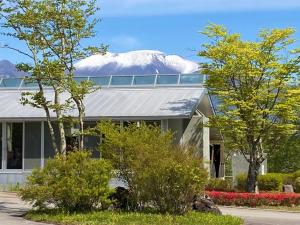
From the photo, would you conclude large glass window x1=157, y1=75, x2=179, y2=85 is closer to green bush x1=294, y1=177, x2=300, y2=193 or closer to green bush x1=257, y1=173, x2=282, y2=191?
green bush x1=257, y1=173, x2=282, y2=191

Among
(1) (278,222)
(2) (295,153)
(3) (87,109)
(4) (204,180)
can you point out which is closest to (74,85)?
(4) (204,180)

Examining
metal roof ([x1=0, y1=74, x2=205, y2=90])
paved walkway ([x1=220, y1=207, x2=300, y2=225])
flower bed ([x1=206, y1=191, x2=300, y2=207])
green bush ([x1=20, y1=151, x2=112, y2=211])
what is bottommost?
paved walkway ([x1=220, y1=207, x2=300, y2=225])

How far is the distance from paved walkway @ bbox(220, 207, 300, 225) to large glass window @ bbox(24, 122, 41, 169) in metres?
10.0

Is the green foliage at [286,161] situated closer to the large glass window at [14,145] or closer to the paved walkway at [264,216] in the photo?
the large glass window at [14,145]

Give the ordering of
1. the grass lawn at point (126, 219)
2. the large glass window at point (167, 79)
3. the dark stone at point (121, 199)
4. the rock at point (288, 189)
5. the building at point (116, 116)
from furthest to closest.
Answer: the large glass window at point (167, 79), the building at point (116, 116), the rock at point (288, 189), the dark stone at point (121, 199), the grass lawn at point (126, 219)

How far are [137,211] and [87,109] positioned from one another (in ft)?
37.7

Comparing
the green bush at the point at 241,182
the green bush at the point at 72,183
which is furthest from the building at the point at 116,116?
the green bush at the point at 72,183

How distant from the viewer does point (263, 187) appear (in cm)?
2736

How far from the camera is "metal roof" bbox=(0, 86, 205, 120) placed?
85.9 feet

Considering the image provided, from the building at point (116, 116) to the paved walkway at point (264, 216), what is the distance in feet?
18.9

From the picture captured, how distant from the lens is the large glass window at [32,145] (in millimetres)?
27453

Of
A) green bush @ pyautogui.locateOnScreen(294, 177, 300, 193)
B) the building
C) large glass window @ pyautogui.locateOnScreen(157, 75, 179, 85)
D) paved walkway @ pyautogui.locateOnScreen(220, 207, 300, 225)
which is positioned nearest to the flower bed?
paved walkway @ pyautogui.locateOnScreen(220, 207, 300, 225)

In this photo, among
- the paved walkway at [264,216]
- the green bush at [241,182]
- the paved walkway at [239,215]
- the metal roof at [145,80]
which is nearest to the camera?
the paved walkway at [239,215]

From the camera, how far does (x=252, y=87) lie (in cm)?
2414
